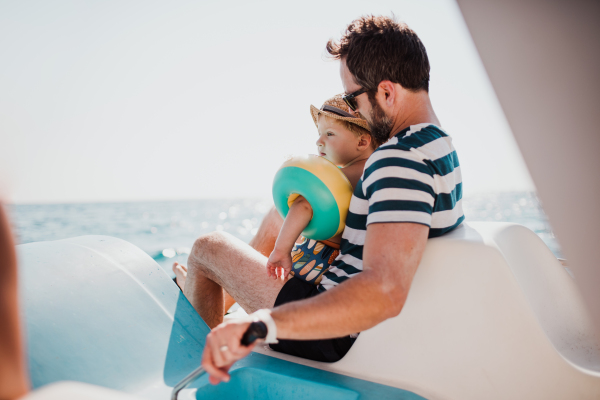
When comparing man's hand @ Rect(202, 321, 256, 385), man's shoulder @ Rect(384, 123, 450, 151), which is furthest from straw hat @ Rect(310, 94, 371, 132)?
man's hand @ Rect(202, 321, 256, 385)

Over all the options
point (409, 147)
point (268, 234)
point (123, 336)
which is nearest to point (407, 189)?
point (409, 147)

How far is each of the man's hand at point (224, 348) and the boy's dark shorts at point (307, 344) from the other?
1.88 feet

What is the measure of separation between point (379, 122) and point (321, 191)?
14.3 inches

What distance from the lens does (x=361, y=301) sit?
3.49 feet

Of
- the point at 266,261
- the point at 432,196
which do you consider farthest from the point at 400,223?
the point at 266,261

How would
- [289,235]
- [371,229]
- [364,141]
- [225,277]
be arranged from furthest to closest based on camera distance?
[364,141] < [225,277] < [289,235] < [371,229]

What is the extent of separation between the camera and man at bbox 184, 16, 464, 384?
1.06 metres

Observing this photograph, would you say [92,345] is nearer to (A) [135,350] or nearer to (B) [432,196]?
(A) [135,350]

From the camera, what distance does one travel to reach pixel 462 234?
140cm

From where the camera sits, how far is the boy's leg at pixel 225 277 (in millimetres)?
1841

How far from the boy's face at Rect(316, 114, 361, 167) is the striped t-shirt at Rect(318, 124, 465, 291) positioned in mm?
661

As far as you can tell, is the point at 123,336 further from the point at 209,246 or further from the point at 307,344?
the point at 307,344

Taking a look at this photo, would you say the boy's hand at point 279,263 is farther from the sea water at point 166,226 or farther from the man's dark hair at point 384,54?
the man's dark hair at point 384,54

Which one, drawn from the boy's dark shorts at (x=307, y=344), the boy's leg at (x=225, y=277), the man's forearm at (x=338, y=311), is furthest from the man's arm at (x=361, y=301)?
the boy's leg at (x=225, y=277)
